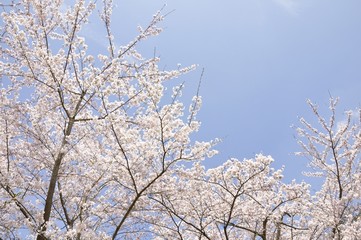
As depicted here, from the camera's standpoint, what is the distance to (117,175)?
7.33m

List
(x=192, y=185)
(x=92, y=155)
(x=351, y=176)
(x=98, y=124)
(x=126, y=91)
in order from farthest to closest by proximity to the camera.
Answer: (x=351, y=176), (x=192, y=185), (x=126, y=91), (x=92, y=155), (x=98, y=124)

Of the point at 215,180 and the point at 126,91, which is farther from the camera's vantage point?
the point at 215,180

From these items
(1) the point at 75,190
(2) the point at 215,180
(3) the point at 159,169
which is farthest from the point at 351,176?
(1) the point at 75,190

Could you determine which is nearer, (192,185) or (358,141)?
(192,185)

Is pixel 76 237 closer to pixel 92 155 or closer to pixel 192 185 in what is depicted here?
pixel 92 155

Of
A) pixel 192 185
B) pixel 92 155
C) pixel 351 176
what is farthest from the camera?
pixel 351 176

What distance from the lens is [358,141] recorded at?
36.3 feet

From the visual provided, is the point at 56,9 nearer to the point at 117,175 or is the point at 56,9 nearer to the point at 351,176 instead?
the point at 117,175

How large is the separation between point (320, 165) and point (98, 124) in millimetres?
7667

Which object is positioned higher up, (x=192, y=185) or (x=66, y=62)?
(x=66, y=62)

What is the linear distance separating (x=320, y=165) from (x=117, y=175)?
23.3 feet

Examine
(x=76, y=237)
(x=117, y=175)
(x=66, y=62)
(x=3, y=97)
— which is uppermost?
(x=66, y=62)

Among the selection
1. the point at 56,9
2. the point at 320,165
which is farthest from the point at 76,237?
the point at 320,165

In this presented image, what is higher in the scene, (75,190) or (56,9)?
(56,9)
